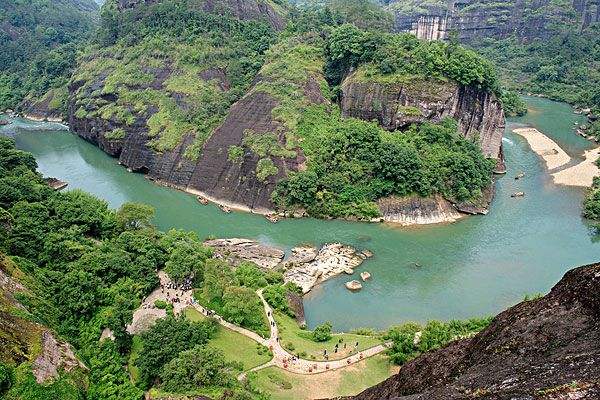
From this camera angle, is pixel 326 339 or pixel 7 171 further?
pixel 7 171

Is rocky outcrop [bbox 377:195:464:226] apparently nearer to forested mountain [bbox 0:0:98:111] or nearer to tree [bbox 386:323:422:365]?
tree [bbox 386:323:422:365]

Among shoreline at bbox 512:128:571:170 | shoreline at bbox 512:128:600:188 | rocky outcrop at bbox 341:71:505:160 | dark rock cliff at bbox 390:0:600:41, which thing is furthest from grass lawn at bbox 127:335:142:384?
dark rock cliff at bbox 390:0:600:41

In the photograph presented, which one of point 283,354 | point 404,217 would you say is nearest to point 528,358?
point 283,354

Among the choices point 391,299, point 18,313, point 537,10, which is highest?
point 537,10

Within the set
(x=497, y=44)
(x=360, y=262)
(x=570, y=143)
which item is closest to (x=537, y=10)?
(x=497, y=44)

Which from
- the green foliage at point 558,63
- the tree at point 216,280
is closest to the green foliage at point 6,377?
the tree at point 216,280

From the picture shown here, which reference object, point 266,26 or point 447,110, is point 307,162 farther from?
point 266,26

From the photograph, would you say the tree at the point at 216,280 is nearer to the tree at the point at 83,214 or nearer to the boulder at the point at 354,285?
the boulder at the point at 354,285
